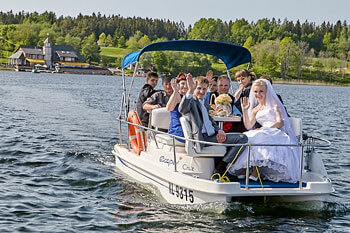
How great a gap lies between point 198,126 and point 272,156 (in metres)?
1.27

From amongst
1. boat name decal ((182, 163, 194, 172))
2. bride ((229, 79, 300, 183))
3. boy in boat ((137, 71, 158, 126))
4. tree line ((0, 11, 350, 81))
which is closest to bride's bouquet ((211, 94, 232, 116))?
bride ((229, 79, 300, 183))

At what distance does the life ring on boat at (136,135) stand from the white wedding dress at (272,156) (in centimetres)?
257

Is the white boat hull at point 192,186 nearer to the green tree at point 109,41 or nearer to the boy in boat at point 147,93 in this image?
the boy in boat at point 147,93

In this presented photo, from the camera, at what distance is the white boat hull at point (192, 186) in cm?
781

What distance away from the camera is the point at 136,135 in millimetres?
10578

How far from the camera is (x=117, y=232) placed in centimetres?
762

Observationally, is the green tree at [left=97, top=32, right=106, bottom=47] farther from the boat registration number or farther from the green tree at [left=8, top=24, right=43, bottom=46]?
the boat registration number

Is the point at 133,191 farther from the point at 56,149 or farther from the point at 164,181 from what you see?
the point at 56,149

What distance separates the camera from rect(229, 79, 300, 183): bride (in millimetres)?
8188

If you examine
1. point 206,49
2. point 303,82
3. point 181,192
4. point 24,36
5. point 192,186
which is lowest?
point 303,82

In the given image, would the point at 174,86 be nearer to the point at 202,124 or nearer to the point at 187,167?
the point at 202,124

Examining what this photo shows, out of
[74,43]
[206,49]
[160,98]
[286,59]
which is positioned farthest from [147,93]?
[74,43]

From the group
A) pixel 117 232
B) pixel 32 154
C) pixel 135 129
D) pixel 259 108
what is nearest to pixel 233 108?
pixel 259 108

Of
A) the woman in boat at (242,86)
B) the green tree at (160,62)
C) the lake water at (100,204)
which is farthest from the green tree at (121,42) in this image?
the woman in boat at (242,86)
